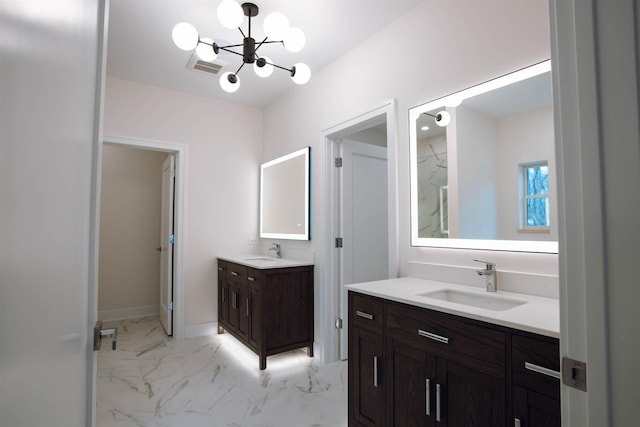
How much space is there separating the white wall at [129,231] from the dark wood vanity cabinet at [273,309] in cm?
198

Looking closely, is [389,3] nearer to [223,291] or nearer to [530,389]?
[530,389]

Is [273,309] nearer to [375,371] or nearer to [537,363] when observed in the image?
[375,371]

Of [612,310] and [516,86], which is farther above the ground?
[516,86]

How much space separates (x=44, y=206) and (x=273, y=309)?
102 inches

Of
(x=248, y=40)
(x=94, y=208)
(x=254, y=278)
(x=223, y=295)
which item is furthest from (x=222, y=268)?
(x=94, y=208)

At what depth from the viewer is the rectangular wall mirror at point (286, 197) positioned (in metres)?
3.32

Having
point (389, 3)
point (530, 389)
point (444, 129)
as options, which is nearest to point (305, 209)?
point (444, 129)

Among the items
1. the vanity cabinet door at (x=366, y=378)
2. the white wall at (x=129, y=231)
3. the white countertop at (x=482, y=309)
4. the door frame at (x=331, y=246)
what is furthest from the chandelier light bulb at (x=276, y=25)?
the white wall at (x=129, y=231)

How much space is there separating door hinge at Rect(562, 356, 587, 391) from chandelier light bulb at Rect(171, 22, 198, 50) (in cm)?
229

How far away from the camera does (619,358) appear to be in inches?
21.1

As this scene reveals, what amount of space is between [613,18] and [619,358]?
554mm

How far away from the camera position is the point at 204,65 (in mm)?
3098

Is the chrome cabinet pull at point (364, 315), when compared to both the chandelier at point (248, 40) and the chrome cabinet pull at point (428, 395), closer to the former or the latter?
the chrome cabinet pull at point (428, 395)

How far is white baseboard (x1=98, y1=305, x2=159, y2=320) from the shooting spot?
4283 millimetres
